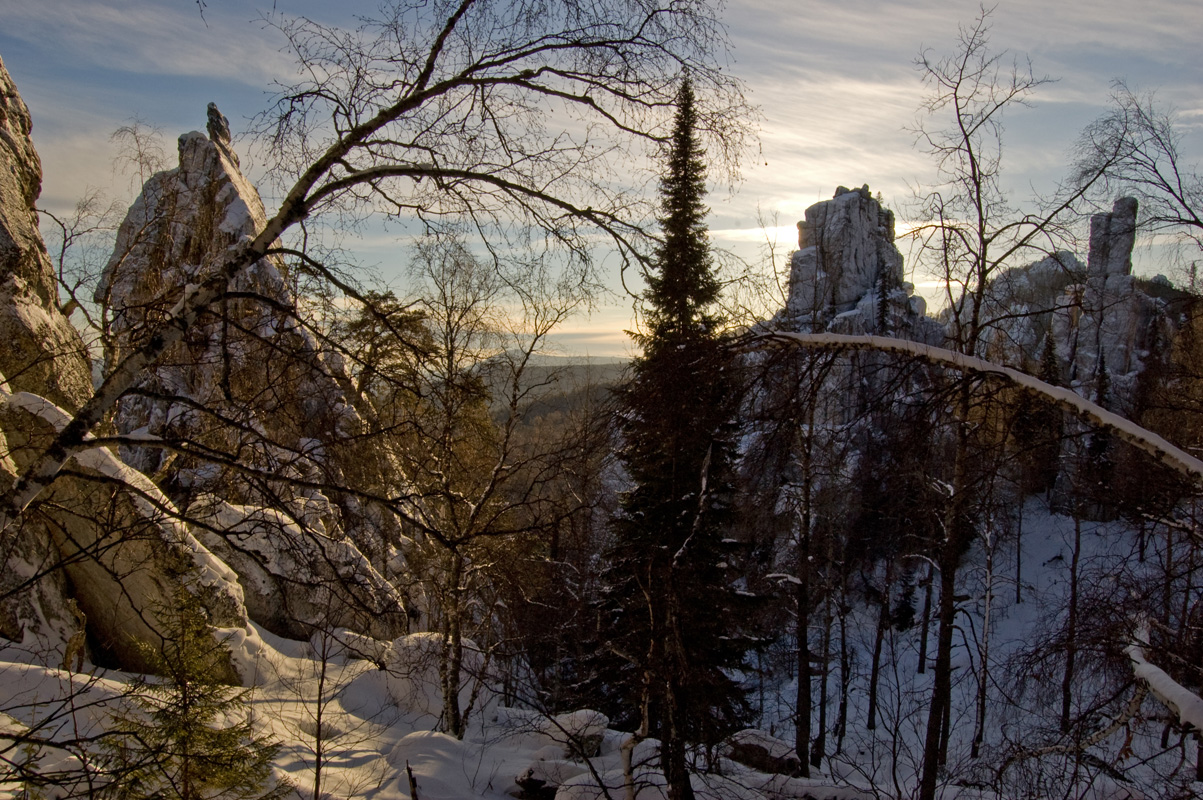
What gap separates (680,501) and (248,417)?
21.8ft

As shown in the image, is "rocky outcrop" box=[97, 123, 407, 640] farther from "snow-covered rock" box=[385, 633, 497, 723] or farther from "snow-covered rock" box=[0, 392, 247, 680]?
"snow-covered rock" box=[0, 392, 247, 680]

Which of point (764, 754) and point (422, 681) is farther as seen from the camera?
point (422, 681)

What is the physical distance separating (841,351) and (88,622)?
10813mm

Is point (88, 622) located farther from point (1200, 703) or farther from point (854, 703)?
point (854, 703)

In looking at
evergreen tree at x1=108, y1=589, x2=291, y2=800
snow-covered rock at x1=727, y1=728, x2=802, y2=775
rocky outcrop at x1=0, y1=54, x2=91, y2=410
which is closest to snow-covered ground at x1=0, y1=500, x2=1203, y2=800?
snow-covered rock at x1=727, y1=728, x2=802, y2=775

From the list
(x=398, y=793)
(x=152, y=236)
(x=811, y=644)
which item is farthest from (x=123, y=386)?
(x=811, y=644)

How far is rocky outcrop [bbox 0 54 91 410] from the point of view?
7.43 meters

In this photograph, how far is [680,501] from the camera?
30.8ft

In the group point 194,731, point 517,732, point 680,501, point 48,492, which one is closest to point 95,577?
point 48,492

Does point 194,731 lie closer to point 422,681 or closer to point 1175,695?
point 1175,695

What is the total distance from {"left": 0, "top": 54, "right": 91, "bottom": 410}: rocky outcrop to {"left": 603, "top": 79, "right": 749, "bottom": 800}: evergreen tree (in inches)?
256

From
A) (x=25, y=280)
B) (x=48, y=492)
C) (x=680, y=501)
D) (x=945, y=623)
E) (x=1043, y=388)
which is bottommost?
(x=945, y=623)

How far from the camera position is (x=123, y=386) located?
11.2 ft

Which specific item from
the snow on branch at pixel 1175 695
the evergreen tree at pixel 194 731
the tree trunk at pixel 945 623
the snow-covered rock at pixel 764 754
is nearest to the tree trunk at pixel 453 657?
the evergreen tree at pixel 194 731
